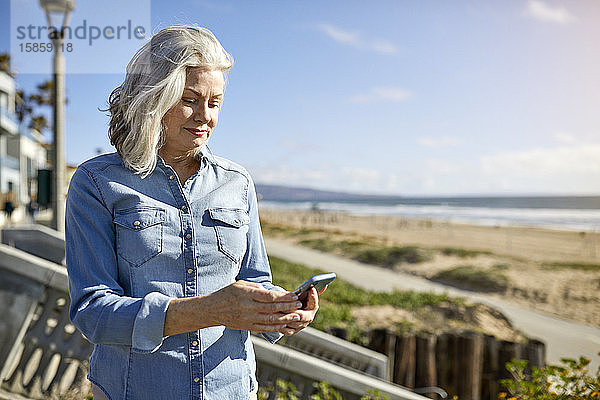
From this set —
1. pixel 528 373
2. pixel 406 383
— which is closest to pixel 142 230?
pixel 406 383

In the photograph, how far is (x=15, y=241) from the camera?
4.50 meters

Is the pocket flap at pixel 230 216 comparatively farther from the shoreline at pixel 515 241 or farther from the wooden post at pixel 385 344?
the shoreline at pixel 515 241

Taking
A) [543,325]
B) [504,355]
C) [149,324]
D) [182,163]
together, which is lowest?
[543,325]

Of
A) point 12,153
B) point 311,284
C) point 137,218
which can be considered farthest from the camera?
point 12,153

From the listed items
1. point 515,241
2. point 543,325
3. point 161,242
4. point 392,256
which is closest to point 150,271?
point 161,242

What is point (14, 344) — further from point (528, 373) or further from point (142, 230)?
point (528, 373)

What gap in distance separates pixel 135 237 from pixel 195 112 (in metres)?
0.46

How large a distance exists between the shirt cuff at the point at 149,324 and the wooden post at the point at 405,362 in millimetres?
4627

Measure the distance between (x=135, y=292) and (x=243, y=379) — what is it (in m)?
0.50

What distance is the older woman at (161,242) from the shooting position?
158 cm

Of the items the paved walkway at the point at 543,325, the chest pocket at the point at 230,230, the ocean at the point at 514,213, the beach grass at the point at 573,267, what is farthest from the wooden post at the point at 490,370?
the ocean at the point at 514,213

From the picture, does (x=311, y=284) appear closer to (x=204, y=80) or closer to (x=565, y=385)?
(x=204, y=80)

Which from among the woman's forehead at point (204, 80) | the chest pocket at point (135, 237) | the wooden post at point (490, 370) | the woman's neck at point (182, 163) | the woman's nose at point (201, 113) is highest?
the woman's forehead at point (204, 80)

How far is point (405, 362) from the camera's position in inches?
227
